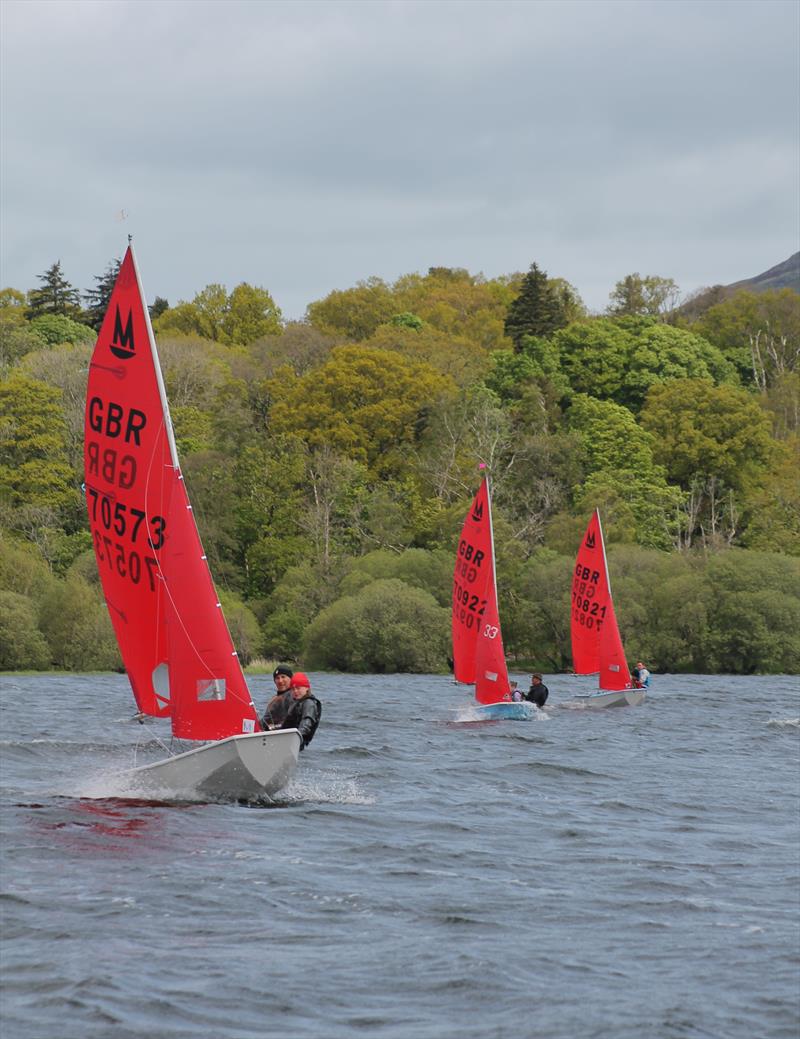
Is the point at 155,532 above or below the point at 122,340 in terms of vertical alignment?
below

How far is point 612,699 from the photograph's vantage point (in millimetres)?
45719

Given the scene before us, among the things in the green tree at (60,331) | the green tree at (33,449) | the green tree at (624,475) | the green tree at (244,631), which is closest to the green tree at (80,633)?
the green tree at (244,631)

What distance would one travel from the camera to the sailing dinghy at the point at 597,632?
46.3 m

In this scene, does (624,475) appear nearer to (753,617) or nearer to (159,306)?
(753,617)

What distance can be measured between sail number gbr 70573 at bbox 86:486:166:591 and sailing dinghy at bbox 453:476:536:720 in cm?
1756

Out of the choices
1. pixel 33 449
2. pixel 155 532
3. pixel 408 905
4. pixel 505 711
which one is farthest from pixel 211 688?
pixel 33 449

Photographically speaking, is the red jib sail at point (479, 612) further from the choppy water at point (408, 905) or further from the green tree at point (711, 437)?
the green tree at point (711, 437)

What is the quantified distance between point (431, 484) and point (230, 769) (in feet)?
225

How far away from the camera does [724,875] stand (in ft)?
58.0

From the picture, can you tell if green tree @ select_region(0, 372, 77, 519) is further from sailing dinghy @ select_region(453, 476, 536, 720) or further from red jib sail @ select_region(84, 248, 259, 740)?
red jib sail @ select_region(84, 248, 259, 740)

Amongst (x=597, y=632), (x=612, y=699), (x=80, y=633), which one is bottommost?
(x=612, y=699)

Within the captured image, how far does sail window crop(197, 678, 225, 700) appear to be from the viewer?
20.5 meters

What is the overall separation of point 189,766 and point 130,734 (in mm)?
14316

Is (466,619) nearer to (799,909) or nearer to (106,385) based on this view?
(106,385)
